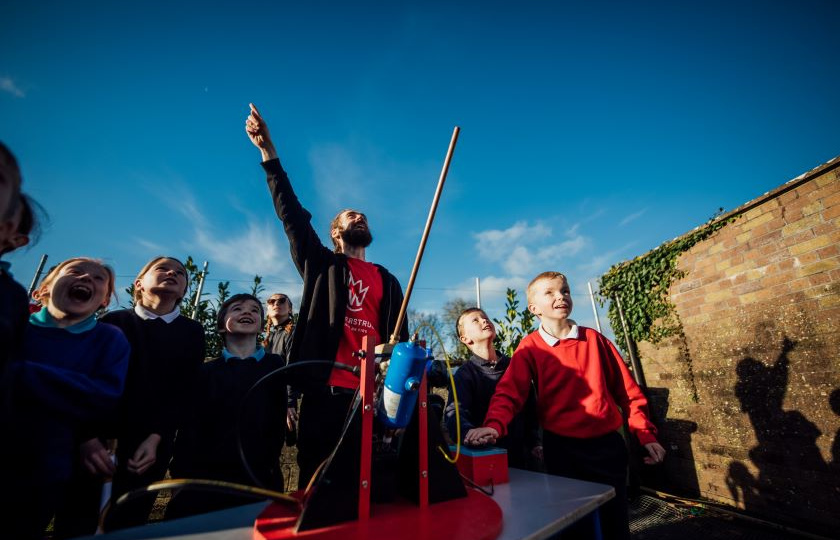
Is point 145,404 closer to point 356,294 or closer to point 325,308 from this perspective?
point 325,308

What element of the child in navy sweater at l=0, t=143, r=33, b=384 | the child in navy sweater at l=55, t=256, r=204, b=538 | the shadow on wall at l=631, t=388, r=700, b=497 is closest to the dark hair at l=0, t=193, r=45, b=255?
the child in navy sweater at l=0, t=143, r=33, b=384

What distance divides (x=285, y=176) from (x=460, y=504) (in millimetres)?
1984

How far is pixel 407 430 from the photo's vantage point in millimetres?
1261

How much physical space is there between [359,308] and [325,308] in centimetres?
23

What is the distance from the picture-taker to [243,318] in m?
2.33

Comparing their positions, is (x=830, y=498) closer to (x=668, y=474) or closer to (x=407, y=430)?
(x=668, y=474)

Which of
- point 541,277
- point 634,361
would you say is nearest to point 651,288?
point 634,361

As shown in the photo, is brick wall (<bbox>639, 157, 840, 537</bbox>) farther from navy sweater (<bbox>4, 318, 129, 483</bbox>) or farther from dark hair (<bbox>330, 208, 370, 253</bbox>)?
navy sweater (<bbox>4, 318, 129, 483</bbox>)

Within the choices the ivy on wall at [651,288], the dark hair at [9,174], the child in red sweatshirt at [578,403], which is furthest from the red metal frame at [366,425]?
the ivy on wall at [651,288]

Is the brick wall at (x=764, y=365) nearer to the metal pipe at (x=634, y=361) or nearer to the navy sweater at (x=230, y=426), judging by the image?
the metal pipe at (x=634, y=361)

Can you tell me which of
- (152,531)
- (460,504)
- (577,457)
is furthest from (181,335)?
A: (577,457)

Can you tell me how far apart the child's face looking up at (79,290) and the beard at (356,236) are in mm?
1380

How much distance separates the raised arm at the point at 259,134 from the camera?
1.94 metres

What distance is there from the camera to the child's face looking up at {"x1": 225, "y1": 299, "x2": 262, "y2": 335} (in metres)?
2.31
